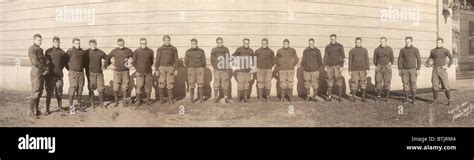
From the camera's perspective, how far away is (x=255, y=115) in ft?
22.5

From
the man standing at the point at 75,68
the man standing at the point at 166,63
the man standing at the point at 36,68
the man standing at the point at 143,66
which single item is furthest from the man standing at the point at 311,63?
the man standing at the point at 36,68

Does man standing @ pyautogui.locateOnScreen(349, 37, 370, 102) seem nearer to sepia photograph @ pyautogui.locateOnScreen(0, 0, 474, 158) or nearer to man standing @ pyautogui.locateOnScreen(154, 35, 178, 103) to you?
sepia photograph @ pyautogui.locateOnScreen(0, 0, 474, 158)

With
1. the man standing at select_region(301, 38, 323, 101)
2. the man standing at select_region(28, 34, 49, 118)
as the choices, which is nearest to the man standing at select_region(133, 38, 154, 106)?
the man standing at select_region(28, 34, 49, 118)

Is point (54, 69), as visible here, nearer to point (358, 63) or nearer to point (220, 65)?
point (220, 65)

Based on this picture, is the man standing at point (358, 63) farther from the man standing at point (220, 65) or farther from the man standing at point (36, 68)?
the man standing at point (36, 68)

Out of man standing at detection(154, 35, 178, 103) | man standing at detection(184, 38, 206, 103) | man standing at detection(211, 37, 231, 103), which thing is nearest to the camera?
man standing at detection(154, 35, 178, 103)

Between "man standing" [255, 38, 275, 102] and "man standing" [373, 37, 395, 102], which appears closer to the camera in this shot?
"man standing" [255, 38, 275, 102]

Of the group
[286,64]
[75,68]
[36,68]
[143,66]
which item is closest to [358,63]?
[286,64]

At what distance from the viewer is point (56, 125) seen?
620 centimetres

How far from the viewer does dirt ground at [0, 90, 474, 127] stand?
20.6 ft

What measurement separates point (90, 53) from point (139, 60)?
1.05m

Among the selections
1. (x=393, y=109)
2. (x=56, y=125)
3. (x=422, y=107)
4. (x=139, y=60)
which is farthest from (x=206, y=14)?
(x=422, y=107)
